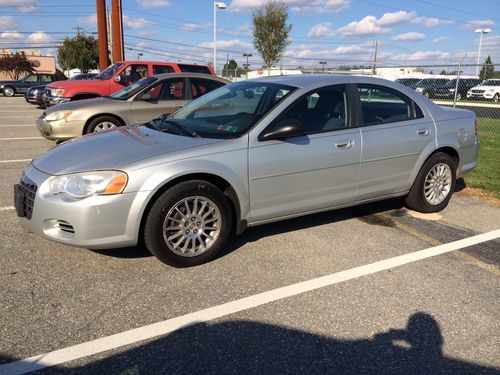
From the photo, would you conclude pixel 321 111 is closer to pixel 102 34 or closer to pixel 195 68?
pixel 195 68

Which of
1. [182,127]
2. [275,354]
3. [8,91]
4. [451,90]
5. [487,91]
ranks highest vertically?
[182,127]

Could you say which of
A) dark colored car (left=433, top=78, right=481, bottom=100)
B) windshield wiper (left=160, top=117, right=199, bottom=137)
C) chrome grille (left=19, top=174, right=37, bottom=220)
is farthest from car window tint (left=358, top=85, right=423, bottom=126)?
dark colored car (left=433, top=78, right=481, bottom=100)

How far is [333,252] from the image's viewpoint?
13.3ft

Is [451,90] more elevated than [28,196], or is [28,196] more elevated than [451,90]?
[451,90]

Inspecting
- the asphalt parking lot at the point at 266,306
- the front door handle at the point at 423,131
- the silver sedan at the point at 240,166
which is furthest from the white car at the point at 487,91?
the asphalt parking lot at the point at 266,306

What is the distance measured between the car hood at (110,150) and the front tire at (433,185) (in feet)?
8.39

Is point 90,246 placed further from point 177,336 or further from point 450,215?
point 450,215

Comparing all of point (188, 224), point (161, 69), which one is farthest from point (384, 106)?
point (161, 69)

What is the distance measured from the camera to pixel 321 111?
4.32m

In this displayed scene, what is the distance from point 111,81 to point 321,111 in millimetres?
8624

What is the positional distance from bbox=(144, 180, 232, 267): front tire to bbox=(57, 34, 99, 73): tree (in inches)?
2400

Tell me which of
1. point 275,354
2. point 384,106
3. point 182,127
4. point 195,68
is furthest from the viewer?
point 195,68

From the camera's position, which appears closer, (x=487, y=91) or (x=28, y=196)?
(x=28, y=196)

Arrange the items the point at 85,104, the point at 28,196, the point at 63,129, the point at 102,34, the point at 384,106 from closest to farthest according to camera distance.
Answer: the point at 28,196 → the point at 384,106 → the point at 63,129 → the point at 85,104 → the point at 102,34
